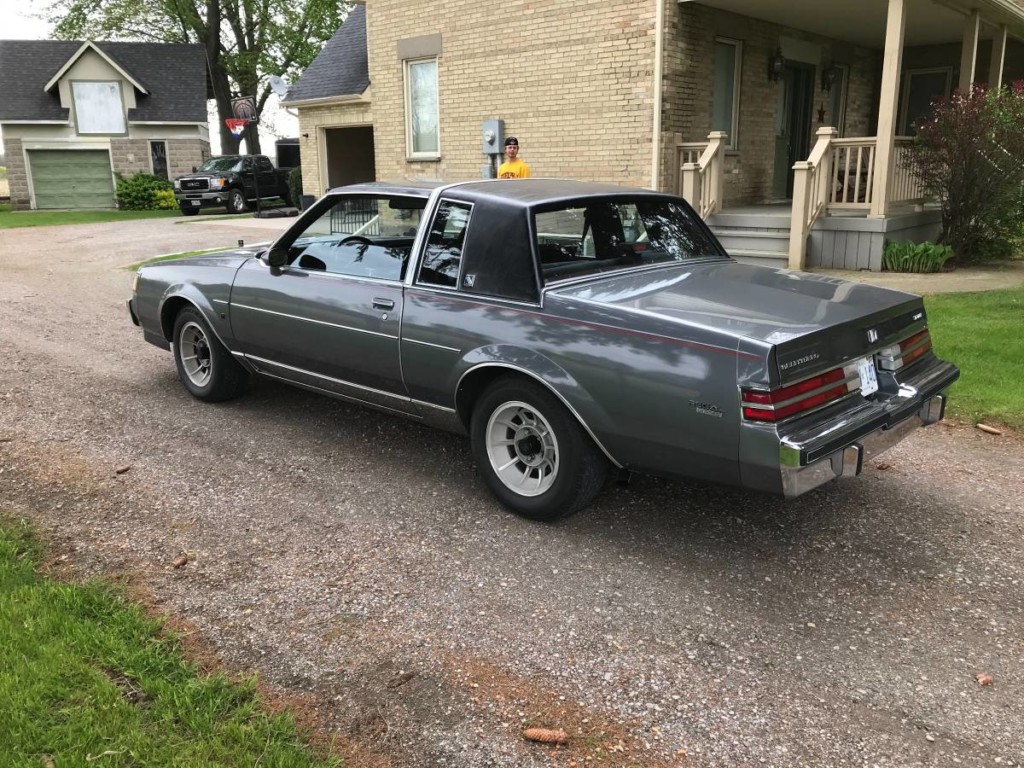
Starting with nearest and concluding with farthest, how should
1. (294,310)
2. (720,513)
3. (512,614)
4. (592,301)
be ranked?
(512,614)
(592,301)
(720,513)
(294,310)

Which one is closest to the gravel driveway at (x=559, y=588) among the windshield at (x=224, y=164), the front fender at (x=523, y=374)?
the front fender at (x=523, y=374)

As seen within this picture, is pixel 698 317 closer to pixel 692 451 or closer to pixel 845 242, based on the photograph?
pixel 692 451

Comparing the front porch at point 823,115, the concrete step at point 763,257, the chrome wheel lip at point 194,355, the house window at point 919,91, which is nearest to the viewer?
the chrome wheel lip at point 194,355

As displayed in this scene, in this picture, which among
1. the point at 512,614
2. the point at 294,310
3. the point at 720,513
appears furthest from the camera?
the point at 294,310

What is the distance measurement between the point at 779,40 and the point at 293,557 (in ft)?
43.5

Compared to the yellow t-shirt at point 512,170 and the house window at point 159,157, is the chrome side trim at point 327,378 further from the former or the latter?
the house window at point 159,157

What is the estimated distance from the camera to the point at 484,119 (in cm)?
1471

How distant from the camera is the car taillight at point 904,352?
3.95 m

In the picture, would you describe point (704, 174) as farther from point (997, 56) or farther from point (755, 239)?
point (997, 56)

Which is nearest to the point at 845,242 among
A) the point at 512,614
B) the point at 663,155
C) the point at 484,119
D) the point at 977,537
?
the point at 663,155

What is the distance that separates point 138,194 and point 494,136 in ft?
72.8

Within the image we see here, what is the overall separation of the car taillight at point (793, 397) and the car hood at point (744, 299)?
201mm

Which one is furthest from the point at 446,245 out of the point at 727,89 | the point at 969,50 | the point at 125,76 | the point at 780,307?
the point at 125,76

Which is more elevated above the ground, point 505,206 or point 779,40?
point 779,40
